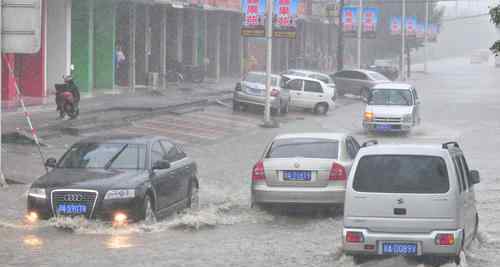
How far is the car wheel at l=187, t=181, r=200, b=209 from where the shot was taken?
17797 mm

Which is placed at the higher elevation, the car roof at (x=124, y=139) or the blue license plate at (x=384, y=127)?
the car roof at (x=124, y=139)

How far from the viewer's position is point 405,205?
38.9ft

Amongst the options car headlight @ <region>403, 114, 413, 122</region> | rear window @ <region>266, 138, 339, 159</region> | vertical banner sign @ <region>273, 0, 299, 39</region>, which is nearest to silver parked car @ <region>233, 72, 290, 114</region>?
vertical banner sign @ <region>273, 0, 299, 39</region>

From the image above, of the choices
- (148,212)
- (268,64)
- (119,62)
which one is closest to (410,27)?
(119,62)

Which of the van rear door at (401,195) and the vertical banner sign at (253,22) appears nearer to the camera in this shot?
the van rear door at (401,195)

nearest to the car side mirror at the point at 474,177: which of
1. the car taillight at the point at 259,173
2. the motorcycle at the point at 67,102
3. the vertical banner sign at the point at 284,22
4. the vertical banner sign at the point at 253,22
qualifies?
the car taillight at the point at 259,173

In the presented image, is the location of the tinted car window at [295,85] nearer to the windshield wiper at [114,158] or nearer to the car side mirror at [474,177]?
Answer: the windshield wiper at [114,158]

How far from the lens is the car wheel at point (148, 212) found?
50.2 ft

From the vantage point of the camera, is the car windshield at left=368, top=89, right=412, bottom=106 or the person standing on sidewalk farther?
the person standing on sidewalk

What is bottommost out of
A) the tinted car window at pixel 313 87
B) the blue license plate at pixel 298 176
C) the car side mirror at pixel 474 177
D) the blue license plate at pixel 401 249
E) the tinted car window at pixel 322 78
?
the blue license plate at pixel 401 249

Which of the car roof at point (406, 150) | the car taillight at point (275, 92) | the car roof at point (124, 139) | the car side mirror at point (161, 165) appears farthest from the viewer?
the car taillight at point (275, 92)

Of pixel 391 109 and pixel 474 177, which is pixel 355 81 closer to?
pixel 391 109

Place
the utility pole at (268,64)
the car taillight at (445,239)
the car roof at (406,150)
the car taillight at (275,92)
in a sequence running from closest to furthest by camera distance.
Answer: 1. the car taillight at (445,239)
2. the car roof at (406,150)
3. the utility pole at (268,64)
4. the car taillight at (275,92)

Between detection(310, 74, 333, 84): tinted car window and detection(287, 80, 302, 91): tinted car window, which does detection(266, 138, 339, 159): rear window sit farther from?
detection(310, 74, 333, 84): tinted car window
